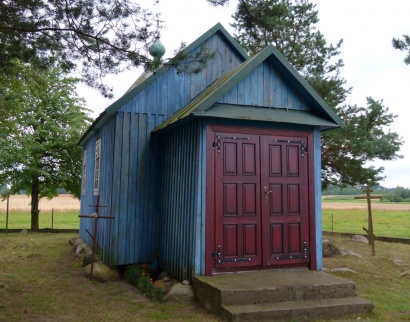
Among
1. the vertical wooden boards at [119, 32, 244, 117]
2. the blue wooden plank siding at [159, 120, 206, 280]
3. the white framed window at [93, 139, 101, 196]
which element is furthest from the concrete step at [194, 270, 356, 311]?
the white framed window at [93, 139, 101, 196]

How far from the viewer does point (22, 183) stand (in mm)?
18812

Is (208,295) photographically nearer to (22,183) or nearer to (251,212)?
(251,212)

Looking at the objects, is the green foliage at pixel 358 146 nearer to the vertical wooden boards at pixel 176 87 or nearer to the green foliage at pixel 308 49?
the green foliage at pixel 308 49

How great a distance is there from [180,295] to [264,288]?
1.42 meters

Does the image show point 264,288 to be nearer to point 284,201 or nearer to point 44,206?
point 284,201

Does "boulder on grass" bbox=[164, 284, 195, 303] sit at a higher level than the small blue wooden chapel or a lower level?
lower

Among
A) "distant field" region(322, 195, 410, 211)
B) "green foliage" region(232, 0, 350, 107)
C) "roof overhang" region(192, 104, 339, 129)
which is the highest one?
"green foliage" region(232, 0, 350, 107)

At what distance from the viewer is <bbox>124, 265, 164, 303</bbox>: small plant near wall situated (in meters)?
6.80

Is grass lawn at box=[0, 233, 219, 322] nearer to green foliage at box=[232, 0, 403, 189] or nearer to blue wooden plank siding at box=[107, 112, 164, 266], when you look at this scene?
blue wooden plank siding at box=[107, 112, 164, 266]

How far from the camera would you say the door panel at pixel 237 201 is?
7.03 meters

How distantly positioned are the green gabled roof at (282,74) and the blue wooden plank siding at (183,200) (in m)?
0.39

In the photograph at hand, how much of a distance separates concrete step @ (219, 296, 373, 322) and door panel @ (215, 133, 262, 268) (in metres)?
1.24

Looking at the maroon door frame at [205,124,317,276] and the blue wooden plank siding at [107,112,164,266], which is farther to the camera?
the blue wooden plank siding at [107,112,164,266]

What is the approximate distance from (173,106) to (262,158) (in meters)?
2.69
